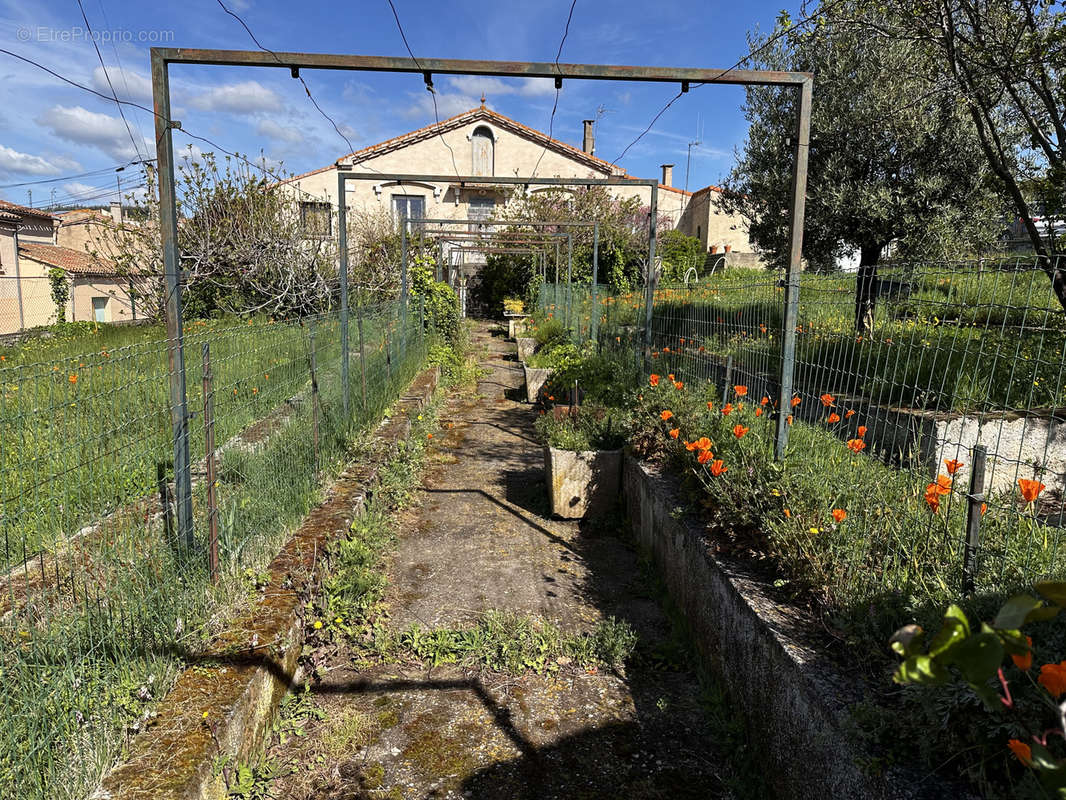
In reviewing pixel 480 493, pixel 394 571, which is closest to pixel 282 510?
A: pixel 394 571

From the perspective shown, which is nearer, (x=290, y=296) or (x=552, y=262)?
(x=290, y=296)

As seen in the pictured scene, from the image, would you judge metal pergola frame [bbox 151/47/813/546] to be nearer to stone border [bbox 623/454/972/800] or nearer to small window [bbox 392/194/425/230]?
stone border [bbox 623/454/972/800]

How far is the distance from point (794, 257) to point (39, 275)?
2774cm

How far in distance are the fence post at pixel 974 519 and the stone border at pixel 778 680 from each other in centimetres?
49

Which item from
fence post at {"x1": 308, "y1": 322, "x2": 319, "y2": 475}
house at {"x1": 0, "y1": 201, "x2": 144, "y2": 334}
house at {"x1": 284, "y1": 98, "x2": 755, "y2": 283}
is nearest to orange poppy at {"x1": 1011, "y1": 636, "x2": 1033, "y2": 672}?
fence post at {"x1": 308, "y1": 322, "x2": 319, "y2": 475}

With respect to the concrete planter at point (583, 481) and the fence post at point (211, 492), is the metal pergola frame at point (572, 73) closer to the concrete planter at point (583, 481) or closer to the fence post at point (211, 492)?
the fence post at point (211, 492)

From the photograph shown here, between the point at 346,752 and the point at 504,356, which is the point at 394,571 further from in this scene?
the point at 504,356

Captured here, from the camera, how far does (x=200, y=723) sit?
2303mm

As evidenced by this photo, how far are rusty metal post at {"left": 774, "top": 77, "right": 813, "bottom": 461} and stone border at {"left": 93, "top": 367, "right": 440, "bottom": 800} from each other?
2598 mm

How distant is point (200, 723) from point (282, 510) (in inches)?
72.8

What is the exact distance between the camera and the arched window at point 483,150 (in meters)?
27.9

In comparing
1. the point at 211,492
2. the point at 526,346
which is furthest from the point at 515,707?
the point at 526,346

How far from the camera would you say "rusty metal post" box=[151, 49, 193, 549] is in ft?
10.2

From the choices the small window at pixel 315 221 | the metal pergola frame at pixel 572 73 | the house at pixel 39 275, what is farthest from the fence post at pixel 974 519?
the house at pixel 39 275
